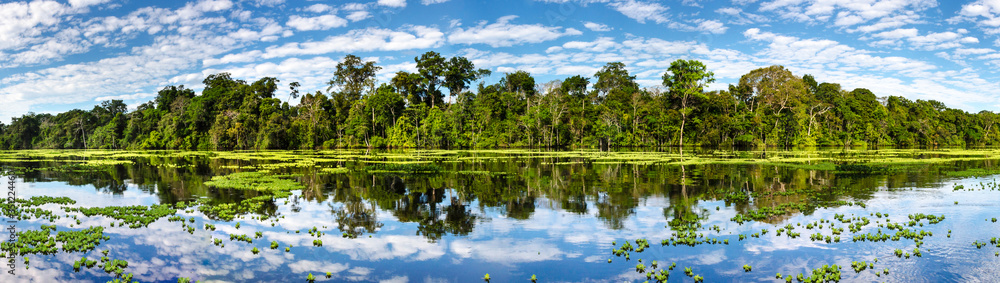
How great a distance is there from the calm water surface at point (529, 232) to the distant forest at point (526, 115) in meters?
63.4

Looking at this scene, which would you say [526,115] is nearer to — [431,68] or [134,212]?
[431,68]

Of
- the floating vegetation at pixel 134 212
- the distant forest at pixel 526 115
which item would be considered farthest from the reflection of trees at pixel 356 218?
the distant forest at pixel 526 115

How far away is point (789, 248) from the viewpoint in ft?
36.5

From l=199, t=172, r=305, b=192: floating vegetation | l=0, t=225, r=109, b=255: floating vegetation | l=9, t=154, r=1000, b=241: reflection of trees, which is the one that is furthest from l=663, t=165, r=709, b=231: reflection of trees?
l=199, t=172, r=305, b=192: floating vegetation

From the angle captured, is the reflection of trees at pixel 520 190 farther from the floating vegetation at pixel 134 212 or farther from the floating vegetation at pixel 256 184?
the floating vegetation at pixel 134 212

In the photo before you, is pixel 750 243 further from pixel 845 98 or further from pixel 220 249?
pixel 845 98

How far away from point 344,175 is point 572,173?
43.3 feet

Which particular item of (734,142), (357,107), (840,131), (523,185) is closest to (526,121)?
(357,107)

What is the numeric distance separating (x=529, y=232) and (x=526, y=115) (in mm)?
79021

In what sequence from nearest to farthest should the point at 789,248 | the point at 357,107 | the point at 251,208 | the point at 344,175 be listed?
the point at 789,248
the point at 251,208
the point at 344,175
the point at 357,107

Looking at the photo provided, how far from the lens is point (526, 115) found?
9169 cm

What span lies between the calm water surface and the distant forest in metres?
63.4

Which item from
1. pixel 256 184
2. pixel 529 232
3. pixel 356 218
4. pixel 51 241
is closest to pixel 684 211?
pixel 529 232

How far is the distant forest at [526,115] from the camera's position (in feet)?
293
